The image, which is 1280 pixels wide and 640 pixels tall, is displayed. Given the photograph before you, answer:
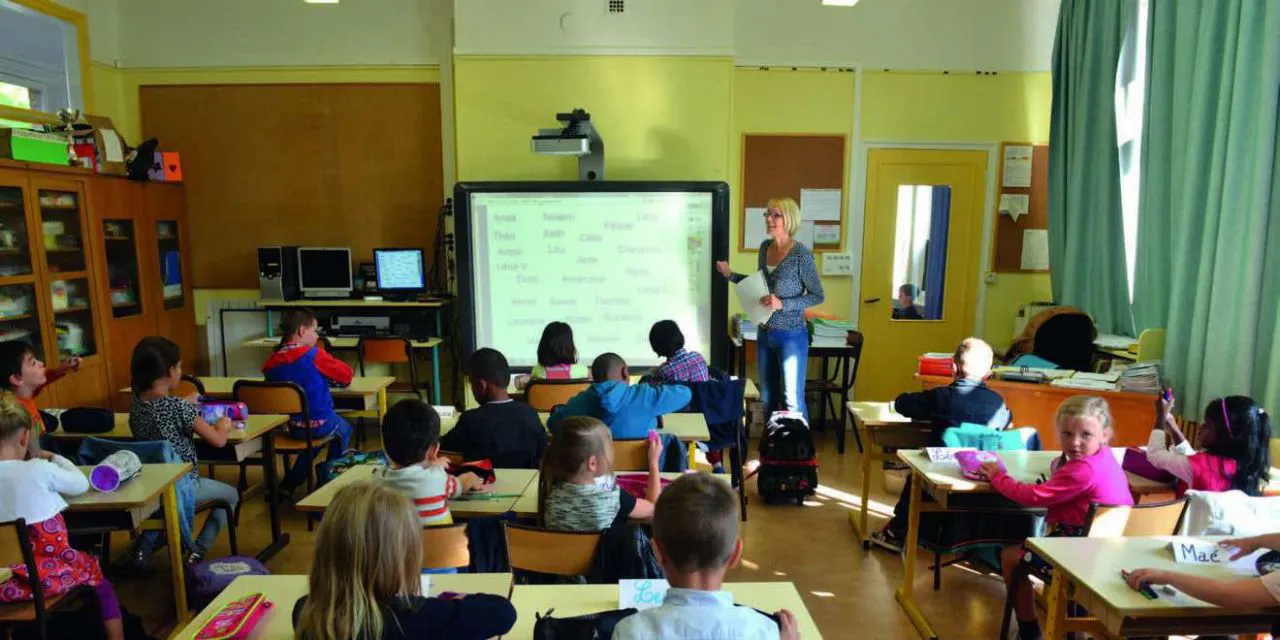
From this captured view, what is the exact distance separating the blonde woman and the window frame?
502 cm

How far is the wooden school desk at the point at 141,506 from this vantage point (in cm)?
227

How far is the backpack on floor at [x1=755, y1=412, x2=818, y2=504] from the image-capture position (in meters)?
3.96

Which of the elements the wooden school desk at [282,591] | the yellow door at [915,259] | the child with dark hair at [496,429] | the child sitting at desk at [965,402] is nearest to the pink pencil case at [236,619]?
the wooden school desk at [282,591]

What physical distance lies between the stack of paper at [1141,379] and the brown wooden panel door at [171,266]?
6263 mm

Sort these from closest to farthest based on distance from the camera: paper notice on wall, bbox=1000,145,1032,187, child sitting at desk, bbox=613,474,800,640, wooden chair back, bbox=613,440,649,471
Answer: child sitting at desk, bbox=613,474,800,640
wooden chair back, bbox=613,440,649,471
paper notice on wall, bbox=1000,145,1032,187

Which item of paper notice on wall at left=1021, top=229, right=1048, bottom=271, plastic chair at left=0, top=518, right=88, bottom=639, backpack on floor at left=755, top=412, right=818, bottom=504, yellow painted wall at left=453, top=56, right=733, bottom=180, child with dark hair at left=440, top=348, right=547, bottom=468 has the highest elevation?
yellow painted wall at left=453, top=56, right=733, bottom=180

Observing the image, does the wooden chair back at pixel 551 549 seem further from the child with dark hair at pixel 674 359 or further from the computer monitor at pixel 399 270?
the computer monitor at pixel 399 270

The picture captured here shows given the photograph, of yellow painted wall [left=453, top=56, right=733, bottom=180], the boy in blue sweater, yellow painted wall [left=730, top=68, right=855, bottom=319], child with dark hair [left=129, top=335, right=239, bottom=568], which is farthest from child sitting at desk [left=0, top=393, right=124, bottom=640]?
yellow painted wall [left=730, top=68, right=855, bottom=319]

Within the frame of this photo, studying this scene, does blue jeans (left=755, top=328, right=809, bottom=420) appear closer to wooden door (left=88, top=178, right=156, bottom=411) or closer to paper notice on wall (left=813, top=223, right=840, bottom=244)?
paper notice on wall (left=813, top=223, right=840, bottom=244)

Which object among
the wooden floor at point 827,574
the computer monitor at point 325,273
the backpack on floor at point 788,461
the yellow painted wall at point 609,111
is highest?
the yellow painted wall at point 609,111

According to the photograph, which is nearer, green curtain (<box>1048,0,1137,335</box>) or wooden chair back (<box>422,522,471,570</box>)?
wooden chair back (<box>422,522,471,570</box>)

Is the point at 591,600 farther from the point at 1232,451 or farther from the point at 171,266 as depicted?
the point at 171,266

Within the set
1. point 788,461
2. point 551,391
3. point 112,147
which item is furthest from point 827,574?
point 112,147

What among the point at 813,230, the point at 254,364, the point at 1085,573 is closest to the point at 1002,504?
the point at 1085,573
